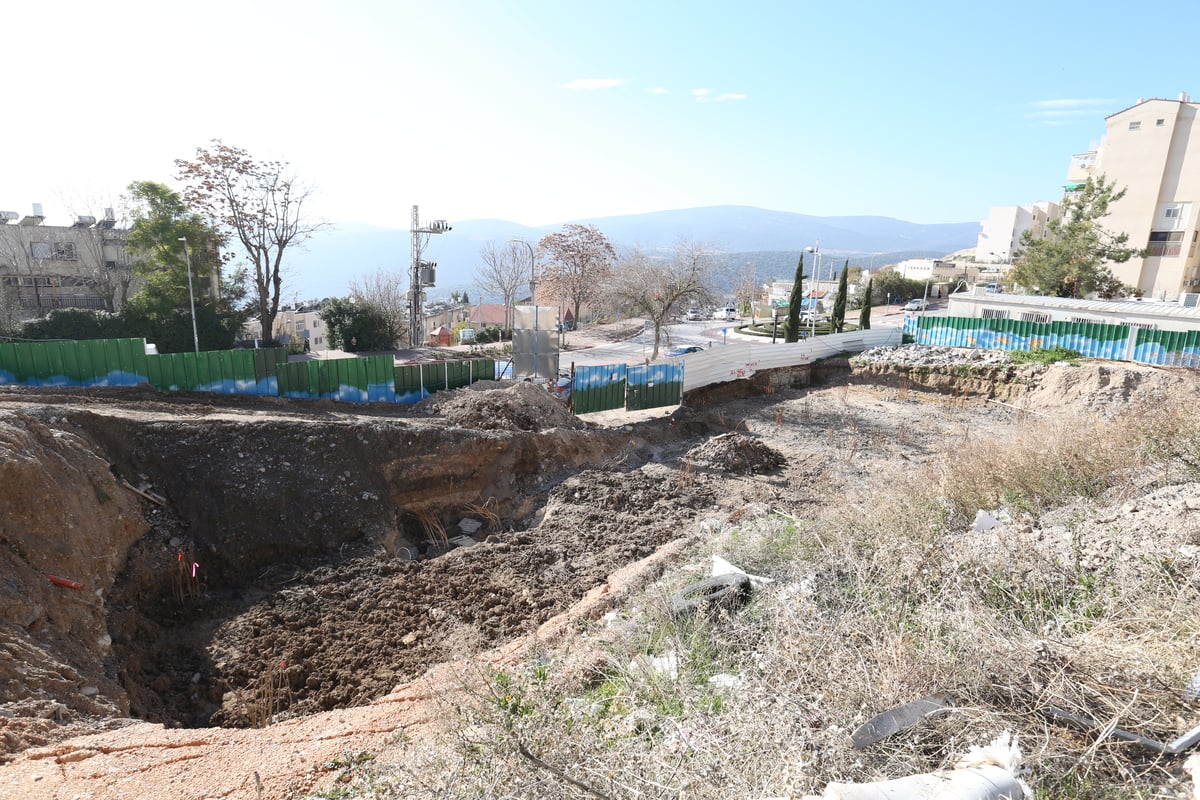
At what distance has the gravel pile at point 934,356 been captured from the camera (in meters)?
25.7

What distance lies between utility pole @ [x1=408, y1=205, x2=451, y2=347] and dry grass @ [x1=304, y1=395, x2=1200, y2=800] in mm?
34793

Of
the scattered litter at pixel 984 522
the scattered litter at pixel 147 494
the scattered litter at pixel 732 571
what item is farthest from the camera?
the scattered litter at pixel 147 494

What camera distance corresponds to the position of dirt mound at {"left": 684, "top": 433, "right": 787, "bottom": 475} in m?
15.0

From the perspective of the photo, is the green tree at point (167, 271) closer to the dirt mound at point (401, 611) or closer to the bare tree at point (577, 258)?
the bare tree at point (577, 258)

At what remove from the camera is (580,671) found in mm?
5582

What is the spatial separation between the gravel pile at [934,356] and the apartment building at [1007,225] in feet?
211

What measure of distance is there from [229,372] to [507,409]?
23.1ft

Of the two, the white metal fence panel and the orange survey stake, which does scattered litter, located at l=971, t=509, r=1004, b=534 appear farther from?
the white metal fence panel

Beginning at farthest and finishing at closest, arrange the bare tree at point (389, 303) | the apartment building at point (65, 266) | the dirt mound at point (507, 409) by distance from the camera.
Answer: the bare tree at point (389, 303), the apartment building at point (65, 266), the dirt mound at point (507, 409)

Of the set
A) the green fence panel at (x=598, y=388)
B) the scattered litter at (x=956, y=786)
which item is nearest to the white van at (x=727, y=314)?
the green fence panel at (x=598, y=388)

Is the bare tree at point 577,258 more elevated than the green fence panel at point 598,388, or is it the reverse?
the bare tree at point 577,258

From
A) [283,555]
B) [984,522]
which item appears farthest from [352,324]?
[984,522]

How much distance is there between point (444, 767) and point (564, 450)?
1057 cm

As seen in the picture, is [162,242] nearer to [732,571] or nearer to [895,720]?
[732,571]
